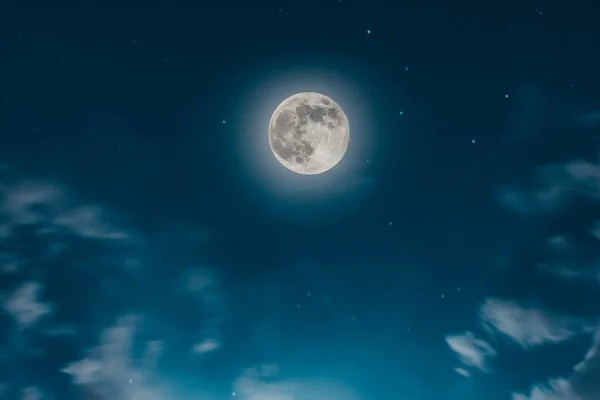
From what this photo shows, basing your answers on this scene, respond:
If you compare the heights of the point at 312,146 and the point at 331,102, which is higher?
the point at 331,102

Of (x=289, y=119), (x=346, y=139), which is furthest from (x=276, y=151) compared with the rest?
(x=346, y=139)

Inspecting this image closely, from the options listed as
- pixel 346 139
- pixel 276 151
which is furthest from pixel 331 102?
pixel 276 151

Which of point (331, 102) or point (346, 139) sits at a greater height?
point (331, 102)

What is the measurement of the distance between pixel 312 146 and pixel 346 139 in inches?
45.7

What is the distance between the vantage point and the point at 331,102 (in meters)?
14.8

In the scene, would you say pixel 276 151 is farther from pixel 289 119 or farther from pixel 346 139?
pixel 346 139

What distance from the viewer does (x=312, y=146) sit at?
14953 mm

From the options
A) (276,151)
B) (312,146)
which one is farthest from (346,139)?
(276,151)

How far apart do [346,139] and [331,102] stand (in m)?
1.33

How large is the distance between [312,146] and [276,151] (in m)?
1.26

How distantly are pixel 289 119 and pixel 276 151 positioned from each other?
1.17m

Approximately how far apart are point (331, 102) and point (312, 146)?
1.59 m

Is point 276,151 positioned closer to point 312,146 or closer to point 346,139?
point 312,146

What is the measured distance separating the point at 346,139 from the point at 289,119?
2.03 m
